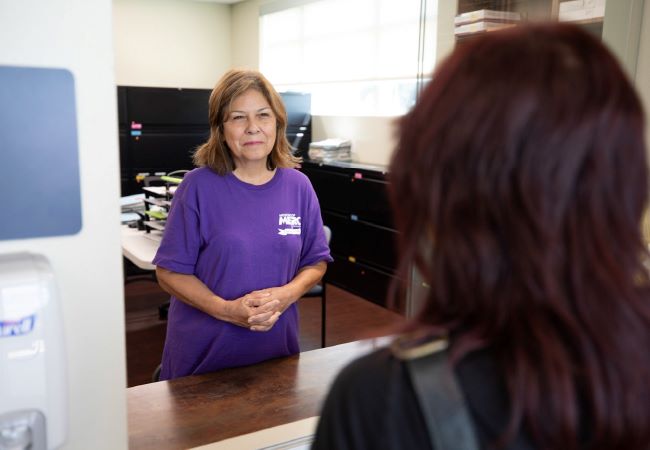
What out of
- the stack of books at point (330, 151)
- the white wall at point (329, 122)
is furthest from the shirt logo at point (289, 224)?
the stack of books at point (330, 151)

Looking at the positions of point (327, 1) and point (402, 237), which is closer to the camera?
point (402, 237)

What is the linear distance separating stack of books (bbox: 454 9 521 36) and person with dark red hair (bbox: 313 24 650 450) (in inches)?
90.1

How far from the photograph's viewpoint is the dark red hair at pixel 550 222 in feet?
1.64

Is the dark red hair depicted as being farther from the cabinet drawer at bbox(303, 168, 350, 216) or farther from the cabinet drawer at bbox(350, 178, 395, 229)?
the cabinet drawer at bbox(303, 168, 350, 216)

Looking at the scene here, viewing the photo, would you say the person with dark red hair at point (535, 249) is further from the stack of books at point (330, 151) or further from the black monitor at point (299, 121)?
the black monitor at point (299, 121)

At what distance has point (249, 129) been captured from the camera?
171 centimetres

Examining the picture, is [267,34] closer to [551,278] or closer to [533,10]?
[533,10]

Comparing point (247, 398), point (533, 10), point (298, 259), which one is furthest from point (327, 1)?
point (247, 398)

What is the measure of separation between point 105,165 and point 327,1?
597 cm

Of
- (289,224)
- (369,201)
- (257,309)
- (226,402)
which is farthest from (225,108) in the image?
(369,201)

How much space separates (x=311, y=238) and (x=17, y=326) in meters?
1.14

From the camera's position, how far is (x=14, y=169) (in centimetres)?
80

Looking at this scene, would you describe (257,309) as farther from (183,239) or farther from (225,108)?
(225,108)

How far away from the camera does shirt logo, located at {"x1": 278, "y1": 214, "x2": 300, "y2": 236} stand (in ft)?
5.71
